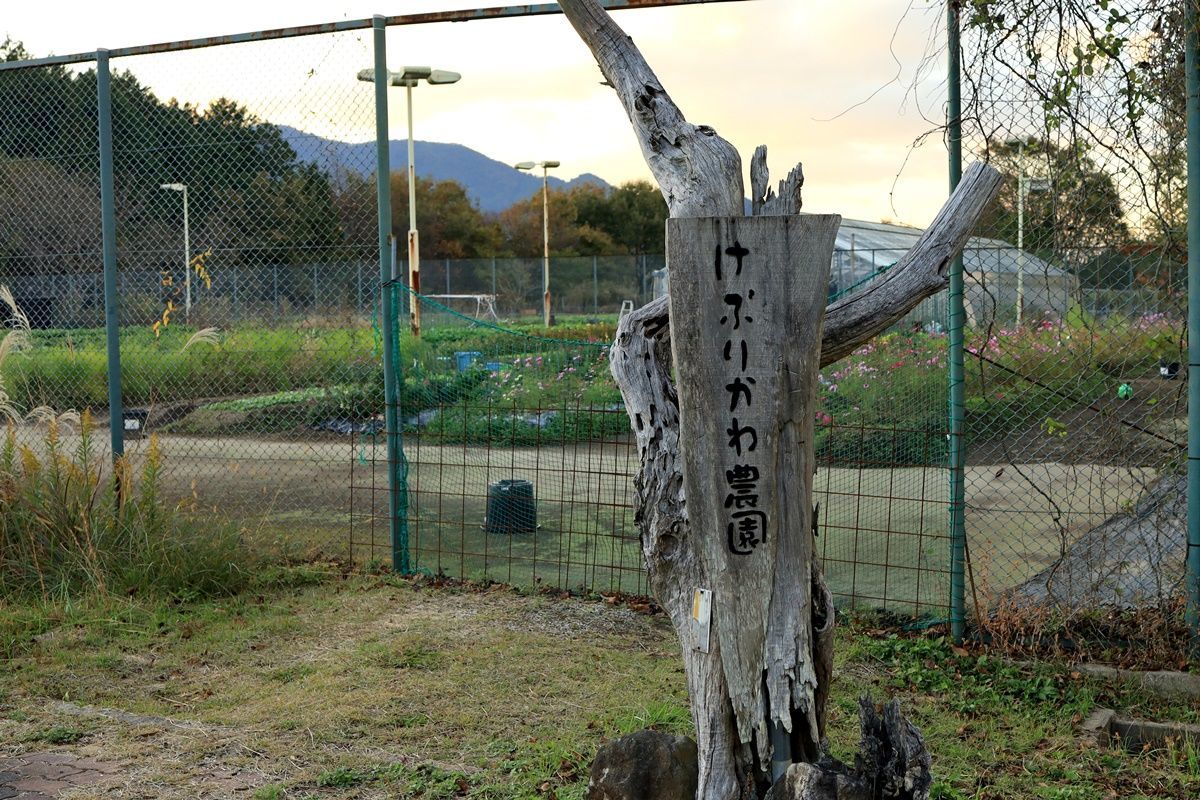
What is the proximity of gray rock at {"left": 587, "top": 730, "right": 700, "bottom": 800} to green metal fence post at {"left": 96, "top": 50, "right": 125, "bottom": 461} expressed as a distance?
4.76 m

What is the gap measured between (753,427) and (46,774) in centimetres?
287

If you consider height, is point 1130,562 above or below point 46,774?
above

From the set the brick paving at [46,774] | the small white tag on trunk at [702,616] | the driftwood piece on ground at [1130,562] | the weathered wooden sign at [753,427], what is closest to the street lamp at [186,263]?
the brick paving at [46,774]

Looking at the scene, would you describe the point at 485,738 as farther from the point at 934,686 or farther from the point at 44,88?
the point at 44,88

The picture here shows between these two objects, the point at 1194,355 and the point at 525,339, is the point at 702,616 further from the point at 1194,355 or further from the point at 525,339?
the point at 525,339

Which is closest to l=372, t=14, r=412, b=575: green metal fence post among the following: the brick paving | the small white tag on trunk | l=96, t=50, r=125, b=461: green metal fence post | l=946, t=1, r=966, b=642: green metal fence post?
l=96, t=50, r=125, b=461: green metal fence post

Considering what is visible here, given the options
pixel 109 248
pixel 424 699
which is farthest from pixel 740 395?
pixel 109 248

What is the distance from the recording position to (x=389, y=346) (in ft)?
22.1

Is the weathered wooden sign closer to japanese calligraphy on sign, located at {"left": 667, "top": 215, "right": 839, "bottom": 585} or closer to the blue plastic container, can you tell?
japanese calligraphy on sign, located at {"left": 667, "top": 215, "right": 839, "bottom": 585}

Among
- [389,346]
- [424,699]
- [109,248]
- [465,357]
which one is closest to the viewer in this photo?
[424,699]

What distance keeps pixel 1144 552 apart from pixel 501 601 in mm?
3252

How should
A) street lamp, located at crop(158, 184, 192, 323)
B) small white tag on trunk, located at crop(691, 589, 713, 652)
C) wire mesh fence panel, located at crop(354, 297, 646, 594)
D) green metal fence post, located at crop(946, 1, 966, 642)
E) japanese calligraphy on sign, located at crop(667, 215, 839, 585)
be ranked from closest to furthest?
japanese calligraphy on sign, located at crop(667, 215, 839, 585)
small white tag on trunk, located at crop(691, 589, 713, 652)
green metal fence post, located at crop(946, 1, 966, 642)
wire mesh fence panel, located at crop(354, 297, 646, 594)
street lamp, located at crop(158, 184, 192, 323)

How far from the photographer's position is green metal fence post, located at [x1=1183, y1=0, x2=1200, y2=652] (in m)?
4.98

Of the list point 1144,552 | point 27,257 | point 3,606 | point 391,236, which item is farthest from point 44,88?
point 1144,552
